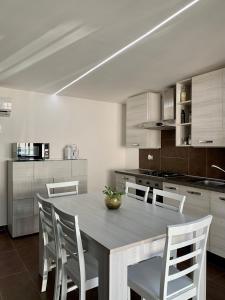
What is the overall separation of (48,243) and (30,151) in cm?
177

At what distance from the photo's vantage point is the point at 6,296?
2.08m

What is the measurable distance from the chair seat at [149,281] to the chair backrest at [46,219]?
712mm

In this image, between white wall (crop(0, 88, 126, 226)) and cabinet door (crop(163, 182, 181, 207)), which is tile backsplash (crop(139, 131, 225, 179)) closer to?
cabinet door (crop(163, 182, 181, 207))

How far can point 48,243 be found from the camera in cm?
215

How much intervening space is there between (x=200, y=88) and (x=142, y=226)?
2.11 meters

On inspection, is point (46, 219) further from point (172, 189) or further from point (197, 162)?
point (197, 162)

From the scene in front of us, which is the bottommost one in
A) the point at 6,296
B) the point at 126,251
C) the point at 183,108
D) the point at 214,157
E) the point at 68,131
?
the point at 6,296

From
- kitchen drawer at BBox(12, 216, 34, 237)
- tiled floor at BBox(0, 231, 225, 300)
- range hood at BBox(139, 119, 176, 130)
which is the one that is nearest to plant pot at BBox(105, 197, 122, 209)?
tiled floor at BBox(0, 231, 225, 300)

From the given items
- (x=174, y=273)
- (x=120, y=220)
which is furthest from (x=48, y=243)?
(x=174, y=273)

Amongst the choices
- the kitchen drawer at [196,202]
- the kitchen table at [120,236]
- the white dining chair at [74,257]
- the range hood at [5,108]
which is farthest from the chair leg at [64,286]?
the range hood at [5,108]

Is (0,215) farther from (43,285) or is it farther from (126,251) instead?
(126,251)

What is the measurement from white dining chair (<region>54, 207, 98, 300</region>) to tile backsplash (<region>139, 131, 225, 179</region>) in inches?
88.4

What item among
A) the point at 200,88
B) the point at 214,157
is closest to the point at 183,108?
the point at 200,88

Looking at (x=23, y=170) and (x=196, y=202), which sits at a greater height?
(x=23, y=170)
